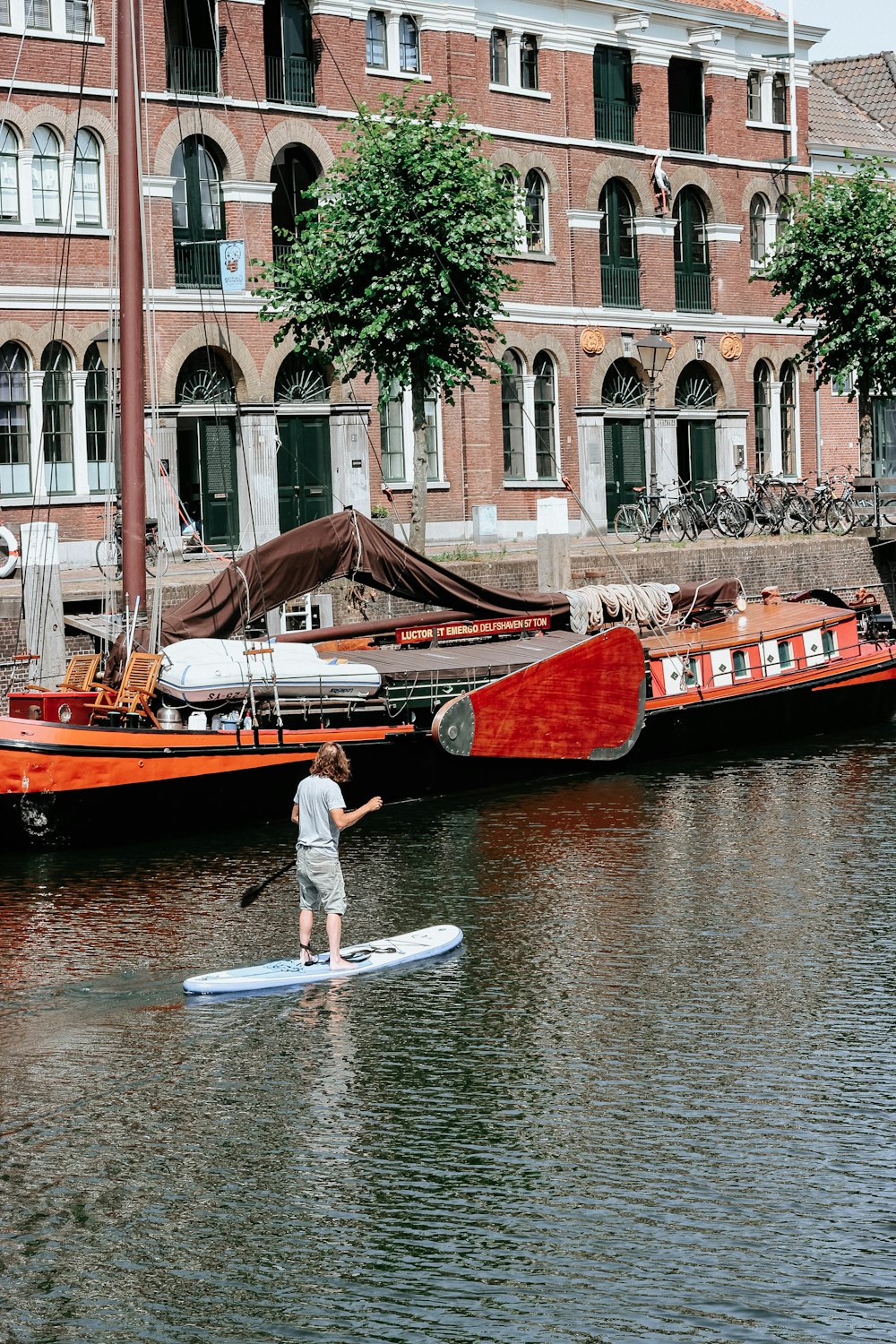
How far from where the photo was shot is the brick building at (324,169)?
33.5 metres

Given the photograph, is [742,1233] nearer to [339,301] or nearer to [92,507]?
[339,301]

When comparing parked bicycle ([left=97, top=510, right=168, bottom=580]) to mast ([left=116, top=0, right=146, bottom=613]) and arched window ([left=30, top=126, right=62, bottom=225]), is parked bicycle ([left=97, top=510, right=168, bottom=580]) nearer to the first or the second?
mast ([left=116, top=0, right=146, bottom=613])

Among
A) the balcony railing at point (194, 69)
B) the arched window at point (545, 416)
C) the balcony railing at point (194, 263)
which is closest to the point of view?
the balcony railing at point (194, 69)

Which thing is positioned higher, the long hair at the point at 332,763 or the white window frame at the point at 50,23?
the white window frame at the point at 50,23

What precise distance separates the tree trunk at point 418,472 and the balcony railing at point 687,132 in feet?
53.6

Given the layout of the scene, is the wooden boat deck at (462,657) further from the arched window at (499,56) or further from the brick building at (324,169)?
the arched window at (499,56)

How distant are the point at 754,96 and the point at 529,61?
813 centimetres

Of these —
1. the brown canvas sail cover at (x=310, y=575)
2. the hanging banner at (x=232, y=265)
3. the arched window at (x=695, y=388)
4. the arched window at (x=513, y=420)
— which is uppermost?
the hanging banner at (x=232, y=265)

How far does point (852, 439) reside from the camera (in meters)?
50.3

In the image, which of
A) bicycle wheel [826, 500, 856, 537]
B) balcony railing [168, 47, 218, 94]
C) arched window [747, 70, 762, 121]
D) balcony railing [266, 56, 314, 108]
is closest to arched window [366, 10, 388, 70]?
balcony railing [266, 56, 314, 108]

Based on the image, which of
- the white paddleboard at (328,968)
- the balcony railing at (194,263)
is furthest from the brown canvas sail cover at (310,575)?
the balcony railing at (194,263)

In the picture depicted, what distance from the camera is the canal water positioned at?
9.38 m

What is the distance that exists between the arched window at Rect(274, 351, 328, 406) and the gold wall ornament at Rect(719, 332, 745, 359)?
494 inches

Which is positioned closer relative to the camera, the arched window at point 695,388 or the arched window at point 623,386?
the arched window at point 623,386
